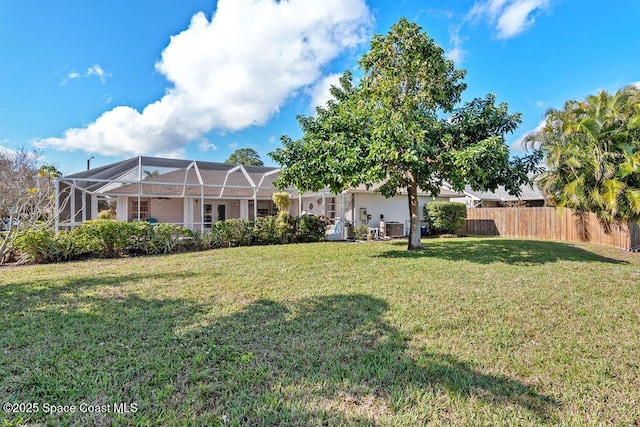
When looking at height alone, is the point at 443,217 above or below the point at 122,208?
below

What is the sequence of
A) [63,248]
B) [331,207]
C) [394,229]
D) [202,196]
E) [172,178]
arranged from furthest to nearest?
[331,207] < [394,229] < [172,178] < [202,196] < [63,248]

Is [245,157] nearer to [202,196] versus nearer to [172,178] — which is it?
[172,178]

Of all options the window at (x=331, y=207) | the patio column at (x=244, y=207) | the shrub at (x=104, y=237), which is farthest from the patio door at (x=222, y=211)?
the shrub at (x=104, y=237)

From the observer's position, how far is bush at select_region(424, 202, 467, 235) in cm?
Answer: 1919

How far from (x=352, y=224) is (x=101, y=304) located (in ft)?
42.2

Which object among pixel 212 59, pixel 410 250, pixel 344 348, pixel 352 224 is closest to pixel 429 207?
pixel 352 224

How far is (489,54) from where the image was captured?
41.8 ft

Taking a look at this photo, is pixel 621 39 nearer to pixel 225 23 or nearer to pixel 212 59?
pixel 225 23

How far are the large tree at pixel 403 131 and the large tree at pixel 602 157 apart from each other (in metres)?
6.44

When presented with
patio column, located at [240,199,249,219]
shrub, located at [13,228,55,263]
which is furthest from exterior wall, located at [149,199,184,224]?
shrub, located at [13,228,55,263]

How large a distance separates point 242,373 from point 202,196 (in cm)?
1288

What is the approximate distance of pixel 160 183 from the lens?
1531 centimetres

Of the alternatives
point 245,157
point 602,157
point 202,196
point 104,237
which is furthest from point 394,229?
point 245,157

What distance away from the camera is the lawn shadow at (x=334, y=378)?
2625mm
